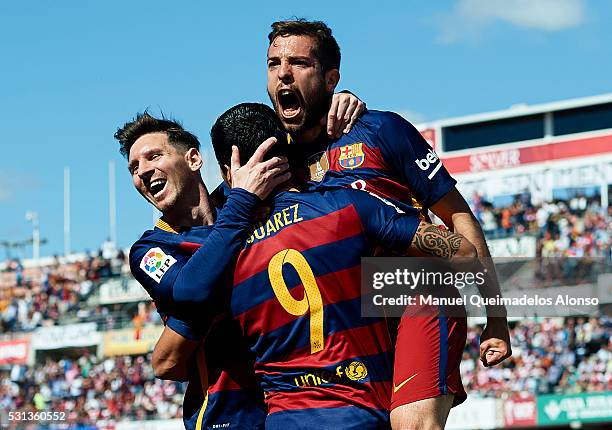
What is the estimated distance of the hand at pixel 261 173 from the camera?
488 cm

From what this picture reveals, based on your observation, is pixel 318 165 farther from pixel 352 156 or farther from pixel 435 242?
pixel 435 242

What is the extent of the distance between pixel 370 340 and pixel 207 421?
1087mm

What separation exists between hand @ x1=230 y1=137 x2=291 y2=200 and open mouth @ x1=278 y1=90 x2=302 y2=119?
48cm

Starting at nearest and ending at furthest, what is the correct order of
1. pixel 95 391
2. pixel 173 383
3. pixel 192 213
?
pixel 192 213, pixel 173 383, pixel 95 391

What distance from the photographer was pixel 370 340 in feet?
15.9

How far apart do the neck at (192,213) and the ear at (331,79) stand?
79 centimetres

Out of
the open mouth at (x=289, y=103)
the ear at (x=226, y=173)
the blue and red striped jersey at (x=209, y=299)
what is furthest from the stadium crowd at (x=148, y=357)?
the ear at (x=226, y=173)

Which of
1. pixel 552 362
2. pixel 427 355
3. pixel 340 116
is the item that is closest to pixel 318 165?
pixel 340 116

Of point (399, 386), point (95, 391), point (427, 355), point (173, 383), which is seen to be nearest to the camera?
point (399, 386)

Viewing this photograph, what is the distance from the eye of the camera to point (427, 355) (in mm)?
4980

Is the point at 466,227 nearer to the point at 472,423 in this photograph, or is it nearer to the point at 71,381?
the point at 472,423

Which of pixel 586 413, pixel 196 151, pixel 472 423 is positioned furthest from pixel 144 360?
pixel 196 151

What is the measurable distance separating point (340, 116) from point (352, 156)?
0.74 feet

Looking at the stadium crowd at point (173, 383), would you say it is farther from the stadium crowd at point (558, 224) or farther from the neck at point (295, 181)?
the neck at point (295, 181)
